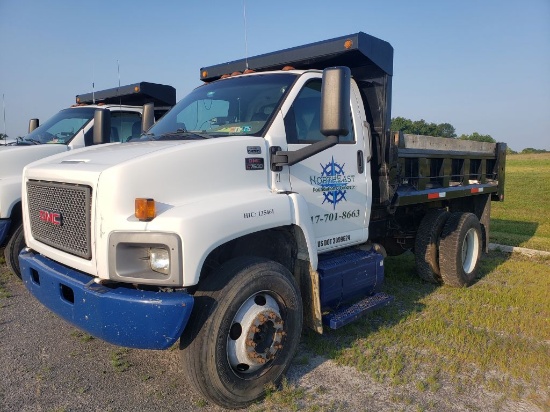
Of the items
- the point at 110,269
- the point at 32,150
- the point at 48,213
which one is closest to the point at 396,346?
the point at 110,269

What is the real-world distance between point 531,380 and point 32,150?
19.6 ft

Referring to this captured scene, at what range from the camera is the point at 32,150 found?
6.07 meters

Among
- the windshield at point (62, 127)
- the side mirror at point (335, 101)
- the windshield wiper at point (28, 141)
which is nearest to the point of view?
the side mirror at point (335, 101)

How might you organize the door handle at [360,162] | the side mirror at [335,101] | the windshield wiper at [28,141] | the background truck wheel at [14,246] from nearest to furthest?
the side mirror at [335,101] → the door handle at [360,162] → the background truck wheel at [14,246] → the windshield wiper at [28,141]

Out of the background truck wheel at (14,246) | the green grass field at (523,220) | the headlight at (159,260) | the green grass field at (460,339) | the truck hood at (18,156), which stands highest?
the truck hood at (18,156)

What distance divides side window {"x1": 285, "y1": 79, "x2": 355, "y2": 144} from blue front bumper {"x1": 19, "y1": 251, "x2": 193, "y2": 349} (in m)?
1.72

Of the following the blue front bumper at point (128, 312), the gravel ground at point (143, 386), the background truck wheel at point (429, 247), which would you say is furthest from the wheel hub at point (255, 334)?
the background truck wheel at point (429, 247)

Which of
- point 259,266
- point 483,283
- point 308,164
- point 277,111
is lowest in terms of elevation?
point 483,283

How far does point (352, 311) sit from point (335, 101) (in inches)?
73.4

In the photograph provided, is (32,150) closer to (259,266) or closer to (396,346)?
(259,266)

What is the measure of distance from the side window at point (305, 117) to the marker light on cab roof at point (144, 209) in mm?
1423

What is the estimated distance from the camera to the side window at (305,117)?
395 cm

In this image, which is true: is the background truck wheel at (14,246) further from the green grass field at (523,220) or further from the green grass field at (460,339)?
the green grass field at (523,220)

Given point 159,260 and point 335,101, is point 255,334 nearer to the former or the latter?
point 159,260
